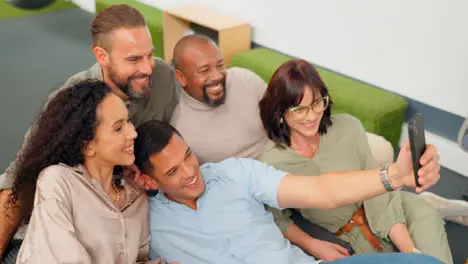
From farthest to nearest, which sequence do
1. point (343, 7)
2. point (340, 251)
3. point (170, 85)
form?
point (343, 7) < point (170, 85) < point (340, 251)

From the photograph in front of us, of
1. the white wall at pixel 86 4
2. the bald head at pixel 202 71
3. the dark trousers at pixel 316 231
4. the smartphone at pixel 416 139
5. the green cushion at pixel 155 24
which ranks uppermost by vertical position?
the smartphone at pixel 416 139

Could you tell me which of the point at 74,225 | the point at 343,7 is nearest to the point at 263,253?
the point at 74,225

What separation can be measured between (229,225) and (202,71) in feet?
2.52

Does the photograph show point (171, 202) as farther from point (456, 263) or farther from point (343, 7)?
point (343, 7)

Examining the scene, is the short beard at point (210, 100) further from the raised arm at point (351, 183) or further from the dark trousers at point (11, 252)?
the dark trousers at point (11, 252)

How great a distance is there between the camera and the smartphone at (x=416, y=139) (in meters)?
1.30

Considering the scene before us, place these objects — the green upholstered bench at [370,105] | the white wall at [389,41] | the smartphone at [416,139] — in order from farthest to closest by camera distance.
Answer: the green upholstered bench at [370,105] → the white wall at [389,41] → the smartphone at [416,139]

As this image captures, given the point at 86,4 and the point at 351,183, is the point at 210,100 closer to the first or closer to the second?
the point at 351,183

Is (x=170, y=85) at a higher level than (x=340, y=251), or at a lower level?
higher

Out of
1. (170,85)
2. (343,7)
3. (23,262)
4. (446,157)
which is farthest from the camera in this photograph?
(343,7)

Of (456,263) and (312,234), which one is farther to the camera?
(456,263)

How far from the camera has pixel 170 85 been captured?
93.4 inches

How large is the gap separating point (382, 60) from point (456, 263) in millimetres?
1544

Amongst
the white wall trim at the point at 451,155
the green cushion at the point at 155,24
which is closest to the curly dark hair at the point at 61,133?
the white wall trim at the point at 451,155
